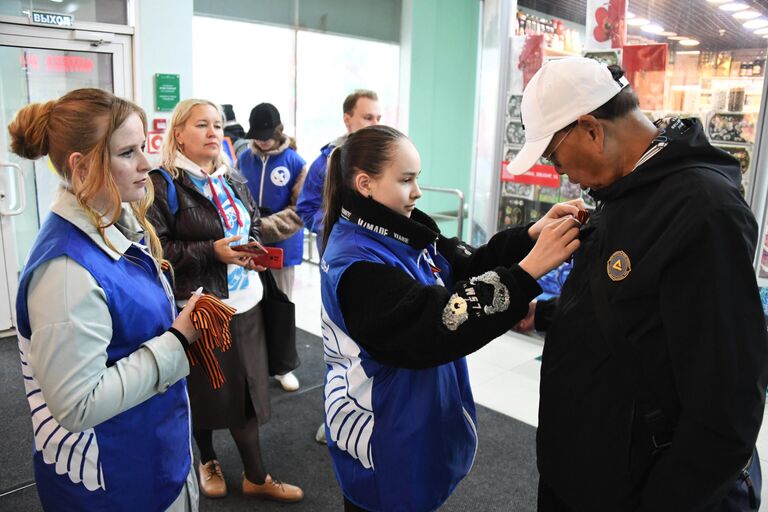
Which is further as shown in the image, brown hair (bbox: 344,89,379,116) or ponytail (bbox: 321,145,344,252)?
brown hair (bbox: 344,89,379,116)

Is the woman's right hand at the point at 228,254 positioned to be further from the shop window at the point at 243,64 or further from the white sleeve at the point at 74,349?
the shop window at the point at 243,64

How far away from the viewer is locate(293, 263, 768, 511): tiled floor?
11.0 ft

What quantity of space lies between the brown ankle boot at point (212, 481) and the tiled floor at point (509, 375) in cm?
154

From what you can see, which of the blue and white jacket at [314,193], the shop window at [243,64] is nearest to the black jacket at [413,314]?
the blue and white jacket at [314,193]

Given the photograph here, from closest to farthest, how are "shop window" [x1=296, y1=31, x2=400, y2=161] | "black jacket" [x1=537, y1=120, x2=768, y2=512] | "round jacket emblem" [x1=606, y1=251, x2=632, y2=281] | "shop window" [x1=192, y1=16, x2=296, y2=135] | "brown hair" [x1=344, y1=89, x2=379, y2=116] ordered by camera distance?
1. "black jacket" [x1=537, y1=120, x2=768, y2=512]
2. "round jacket emblem" [x1=606, y1=251, x2=632, y2=281]
3. "brown hair" [x1=344, y1=89, x2=379, y2=116]
4. "shop window" [x1=192, y1=16, x2=296, y2=135]
5. "shop window" [x1=296, y1=31, x2=400, y2=161]

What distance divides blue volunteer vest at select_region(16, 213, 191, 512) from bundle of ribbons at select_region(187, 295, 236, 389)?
0.30 ft

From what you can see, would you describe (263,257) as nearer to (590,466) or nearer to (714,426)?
(590,466)

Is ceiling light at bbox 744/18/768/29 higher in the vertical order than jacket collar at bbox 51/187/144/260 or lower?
higher

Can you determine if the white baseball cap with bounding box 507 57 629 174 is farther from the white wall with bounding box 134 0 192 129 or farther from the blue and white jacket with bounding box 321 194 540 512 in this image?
the white wall with bounding box 134 0 192 129

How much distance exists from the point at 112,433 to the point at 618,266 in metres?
1.10

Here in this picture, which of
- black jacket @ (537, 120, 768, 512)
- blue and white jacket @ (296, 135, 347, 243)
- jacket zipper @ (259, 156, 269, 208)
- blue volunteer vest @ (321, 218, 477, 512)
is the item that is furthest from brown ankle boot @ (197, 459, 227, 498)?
black jacket @ (537, 120, 768, 512)

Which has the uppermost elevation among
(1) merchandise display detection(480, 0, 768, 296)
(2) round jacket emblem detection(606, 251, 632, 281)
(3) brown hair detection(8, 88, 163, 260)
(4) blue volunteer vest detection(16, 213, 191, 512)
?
(1) merchandise display detection(480, 0, 768, 296)

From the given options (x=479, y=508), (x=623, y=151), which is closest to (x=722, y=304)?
(x=623, y=151)

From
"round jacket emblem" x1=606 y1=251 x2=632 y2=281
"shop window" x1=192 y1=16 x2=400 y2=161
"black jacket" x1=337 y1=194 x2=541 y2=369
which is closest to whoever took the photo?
"round jacket emblem" x1=606 y1=251 x2=632 y2=281
